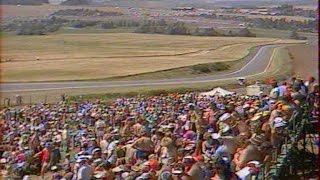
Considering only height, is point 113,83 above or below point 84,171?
below

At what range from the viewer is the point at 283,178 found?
5.78 meters

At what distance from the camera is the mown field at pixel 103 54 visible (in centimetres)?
3306

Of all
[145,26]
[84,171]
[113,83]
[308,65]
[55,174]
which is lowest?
[113,83]

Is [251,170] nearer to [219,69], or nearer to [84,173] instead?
[84,173]

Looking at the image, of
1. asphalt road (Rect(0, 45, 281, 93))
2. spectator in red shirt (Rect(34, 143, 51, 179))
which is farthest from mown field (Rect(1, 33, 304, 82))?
spectator in red shirt (Rect(34, 143, 51, 179))

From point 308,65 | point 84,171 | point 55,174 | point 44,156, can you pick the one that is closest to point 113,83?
point 308,65

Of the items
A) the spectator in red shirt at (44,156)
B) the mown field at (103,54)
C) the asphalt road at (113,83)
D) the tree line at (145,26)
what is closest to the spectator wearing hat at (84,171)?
the spectator in red shirt at (44,156)

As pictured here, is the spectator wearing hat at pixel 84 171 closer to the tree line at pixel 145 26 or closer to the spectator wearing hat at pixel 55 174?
the spectator wearing hat at pixel 55 174

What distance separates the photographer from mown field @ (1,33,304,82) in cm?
3306

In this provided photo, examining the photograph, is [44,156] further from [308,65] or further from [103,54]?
[103,54]

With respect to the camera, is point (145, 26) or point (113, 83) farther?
point (145, 26)

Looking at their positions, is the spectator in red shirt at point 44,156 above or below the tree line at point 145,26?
above

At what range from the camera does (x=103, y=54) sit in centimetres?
4591

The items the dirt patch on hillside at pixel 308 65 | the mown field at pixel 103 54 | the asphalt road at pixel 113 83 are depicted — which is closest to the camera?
the dirt patch on hillside at pixel 308 65
